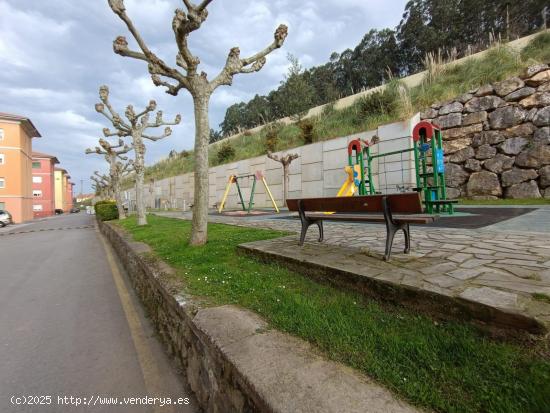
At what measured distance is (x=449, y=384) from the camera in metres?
1.47

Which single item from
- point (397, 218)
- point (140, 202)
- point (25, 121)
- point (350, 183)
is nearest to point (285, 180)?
point (350, 183)

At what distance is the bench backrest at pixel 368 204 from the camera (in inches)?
115

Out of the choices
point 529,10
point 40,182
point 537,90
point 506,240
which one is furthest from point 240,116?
point 506,240

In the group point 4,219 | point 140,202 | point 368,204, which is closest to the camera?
point 368,204

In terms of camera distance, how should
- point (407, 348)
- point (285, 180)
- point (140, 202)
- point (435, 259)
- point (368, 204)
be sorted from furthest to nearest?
point (285, 180), point (140, 202), point (368, 204), point (435, 259), point (407, 348)

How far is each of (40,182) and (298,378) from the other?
216ft

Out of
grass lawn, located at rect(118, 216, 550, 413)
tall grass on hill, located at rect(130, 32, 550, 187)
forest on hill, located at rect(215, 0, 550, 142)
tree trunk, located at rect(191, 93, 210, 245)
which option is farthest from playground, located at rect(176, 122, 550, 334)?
forest on hill, located at rect(215, 0, 550, 142)

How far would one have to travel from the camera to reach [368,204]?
340 centimetres

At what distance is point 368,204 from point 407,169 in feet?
25.9

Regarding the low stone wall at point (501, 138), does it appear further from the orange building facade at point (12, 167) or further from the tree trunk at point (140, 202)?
the orange building facade at point (12, 167)

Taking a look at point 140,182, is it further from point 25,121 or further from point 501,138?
point 25,121

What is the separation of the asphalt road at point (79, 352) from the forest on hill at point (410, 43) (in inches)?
744

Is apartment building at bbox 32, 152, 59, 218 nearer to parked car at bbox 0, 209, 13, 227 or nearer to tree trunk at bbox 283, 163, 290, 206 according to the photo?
parked car at bbox 0, 209, 13, 227

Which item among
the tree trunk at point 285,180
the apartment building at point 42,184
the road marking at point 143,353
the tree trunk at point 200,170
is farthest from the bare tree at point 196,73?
the apartment building at point 42,184
